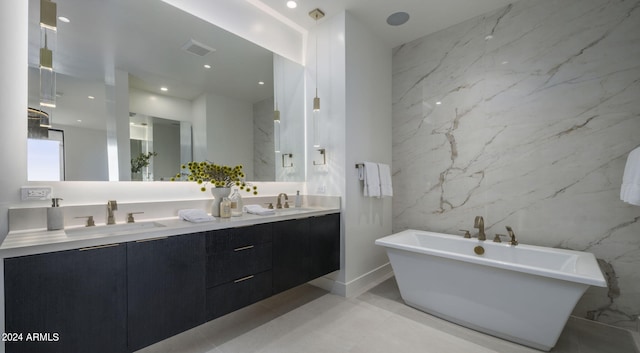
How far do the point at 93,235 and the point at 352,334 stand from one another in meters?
1.78

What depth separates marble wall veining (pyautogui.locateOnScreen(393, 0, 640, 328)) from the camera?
6.74 feet

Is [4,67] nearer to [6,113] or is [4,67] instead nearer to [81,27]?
[6,113]

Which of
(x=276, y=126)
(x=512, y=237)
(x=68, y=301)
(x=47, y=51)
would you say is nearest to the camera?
(x=68, y=301)

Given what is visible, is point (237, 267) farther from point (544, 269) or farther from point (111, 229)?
point (544, 269)

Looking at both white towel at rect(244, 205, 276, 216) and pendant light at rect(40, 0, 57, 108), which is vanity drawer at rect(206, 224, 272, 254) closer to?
white towel at rect(244, 205, 276, 216)

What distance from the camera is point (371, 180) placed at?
2744 millimetres

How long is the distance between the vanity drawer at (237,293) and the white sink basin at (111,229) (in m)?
0.57

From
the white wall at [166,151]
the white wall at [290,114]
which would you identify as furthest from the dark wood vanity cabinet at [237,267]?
the white wall at [290,114]

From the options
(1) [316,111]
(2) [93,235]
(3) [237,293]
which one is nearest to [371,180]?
(1) [316,111]

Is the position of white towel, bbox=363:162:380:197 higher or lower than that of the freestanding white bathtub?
higher

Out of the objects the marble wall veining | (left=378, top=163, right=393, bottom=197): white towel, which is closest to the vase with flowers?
(left=378, top=163, right=393, bottom=197): white towel

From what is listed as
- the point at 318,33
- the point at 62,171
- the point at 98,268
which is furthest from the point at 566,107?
the point at 62,171

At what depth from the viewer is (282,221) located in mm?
2090

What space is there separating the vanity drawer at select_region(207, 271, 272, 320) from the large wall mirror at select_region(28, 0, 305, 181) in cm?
100
